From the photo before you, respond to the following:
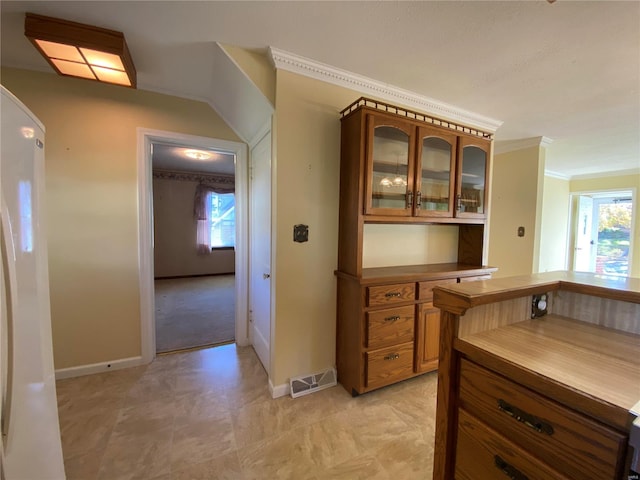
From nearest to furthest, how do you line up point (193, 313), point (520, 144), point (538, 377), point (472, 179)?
point (538, 377) < point (472, 179) < point (520, 144) < point (193, 313)

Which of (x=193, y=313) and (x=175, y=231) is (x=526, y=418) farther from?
(x=175, y=231)

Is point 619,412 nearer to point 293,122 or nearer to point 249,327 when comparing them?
point 293,122

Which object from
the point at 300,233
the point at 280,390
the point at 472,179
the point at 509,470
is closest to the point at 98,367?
the point at 280,390

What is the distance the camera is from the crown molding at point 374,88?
5.90 feet

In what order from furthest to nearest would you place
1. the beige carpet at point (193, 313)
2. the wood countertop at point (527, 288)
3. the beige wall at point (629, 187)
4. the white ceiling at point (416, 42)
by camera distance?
the beige wall at point (629, 187) < the beige carpet at point (193, 313) < the white ceiling at point (416, 42) < the wood countertop at point (527, 288)

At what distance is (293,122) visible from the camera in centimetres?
187

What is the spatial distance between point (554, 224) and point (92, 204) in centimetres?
707

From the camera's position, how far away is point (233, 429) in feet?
5.42

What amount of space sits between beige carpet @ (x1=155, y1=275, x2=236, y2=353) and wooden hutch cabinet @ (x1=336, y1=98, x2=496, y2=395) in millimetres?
1718

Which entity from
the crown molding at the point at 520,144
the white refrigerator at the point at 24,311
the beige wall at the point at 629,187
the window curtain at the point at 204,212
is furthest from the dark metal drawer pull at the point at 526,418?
the window curtain at the point at 204,212

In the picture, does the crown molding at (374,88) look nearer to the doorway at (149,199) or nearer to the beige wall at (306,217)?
the beige wall at (306,217)

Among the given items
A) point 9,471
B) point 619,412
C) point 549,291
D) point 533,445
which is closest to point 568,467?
point 533,445

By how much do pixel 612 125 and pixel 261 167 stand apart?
12.3 feet

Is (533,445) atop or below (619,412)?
below
